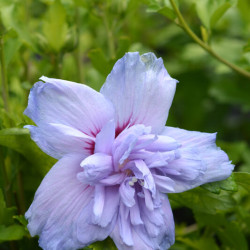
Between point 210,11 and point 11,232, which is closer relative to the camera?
point 11,232

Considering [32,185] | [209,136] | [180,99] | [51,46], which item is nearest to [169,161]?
[209,136]

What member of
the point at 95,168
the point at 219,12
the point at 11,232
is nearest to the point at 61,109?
the point at 95,168

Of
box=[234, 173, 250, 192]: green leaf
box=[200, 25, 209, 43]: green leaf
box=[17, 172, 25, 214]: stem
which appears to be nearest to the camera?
box=[234, 173, 250, 192]: green leaf

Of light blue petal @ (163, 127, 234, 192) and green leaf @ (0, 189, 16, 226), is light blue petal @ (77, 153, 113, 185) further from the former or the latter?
green leaf @ (0, 189, 16, 226)

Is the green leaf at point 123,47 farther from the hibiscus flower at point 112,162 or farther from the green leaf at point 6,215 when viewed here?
the green leaf at point 6,215

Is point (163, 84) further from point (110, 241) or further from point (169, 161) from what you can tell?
point (110, 241)

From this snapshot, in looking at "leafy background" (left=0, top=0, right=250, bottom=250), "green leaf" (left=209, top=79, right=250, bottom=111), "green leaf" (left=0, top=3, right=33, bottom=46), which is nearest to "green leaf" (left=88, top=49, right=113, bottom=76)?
"leafy background" (left=0, top=0, right=250, bottom=250)

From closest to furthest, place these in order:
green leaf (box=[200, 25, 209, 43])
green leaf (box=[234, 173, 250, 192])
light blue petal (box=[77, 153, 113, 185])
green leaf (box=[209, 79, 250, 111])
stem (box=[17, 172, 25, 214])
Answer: light blue petal (box=[77, 153, 113, 185]) → green leaf (box=[234, 173, 250, 192]) → stem (box=[17, 172, 25, 214]) → green leaf (box=[200, 25, 209, 43]) → green leaf (box=[209, 79, 250, 111])

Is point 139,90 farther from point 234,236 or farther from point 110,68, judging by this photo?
point 234,236
